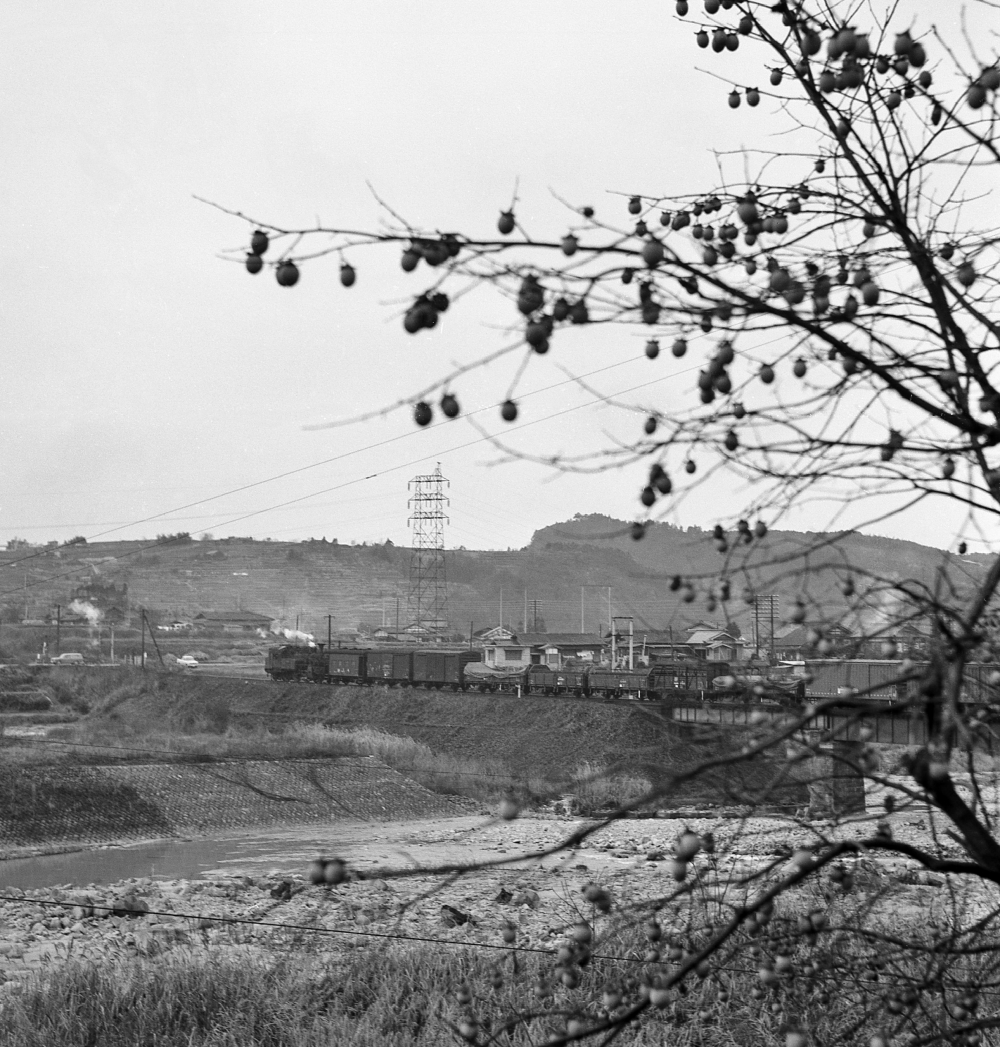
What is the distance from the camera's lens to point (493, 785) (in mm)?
31688

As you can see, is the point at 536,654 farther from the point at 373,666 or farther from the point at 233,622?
the point at 233,622

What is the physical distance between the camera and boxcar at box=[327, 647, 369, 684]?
52.9m

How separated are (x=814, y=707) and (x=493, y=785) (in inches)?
1204

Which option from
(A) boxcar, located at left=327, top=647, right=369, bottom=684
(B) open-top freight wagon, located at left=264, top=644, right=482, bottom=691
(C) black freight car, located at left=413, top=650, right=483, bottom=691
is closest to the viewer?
(C) black freight car, located at left=413, top=650, right=483, bottom=691

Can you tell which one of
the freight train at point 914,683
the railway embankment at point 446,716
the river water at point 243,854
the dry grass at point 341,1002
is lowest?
the river water at point 243,854

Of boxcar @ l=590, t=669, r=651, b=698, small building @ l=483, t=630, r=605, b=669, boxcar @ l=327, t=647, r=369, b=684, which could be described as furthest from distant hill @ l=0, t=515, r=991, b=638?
boxcar @ l=590, t=669, r=651, b=698

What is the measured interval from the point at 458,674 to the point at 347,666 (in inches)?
262

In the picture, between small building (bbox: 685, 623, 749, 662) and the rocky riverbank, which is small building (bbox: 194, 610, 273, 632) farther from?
small building (bbox: 685, 623, 749, 662)

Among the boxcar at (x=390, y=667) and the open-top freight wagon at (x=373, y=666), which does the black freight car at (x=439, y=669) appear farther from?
the boxcar at (x=390, y=667)

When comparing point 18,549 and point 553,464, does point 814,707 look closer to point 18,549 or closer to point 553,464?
point 553,464

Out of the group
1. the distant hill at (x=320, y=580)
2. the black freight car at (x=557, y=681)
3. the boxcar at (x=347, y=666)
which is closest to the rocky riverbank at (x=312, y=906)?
the black freight car at (x=557, y=681)

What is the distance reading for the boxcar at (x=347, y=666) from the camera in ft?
174

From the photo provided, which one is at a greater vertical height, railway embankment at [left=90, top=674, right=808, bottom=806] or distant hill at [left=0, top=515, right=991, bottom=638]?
distant hill at [left=0, top=515, right=991, bottom=638]

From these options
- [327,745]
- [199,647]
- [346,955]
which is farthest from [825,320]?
[199,647]
